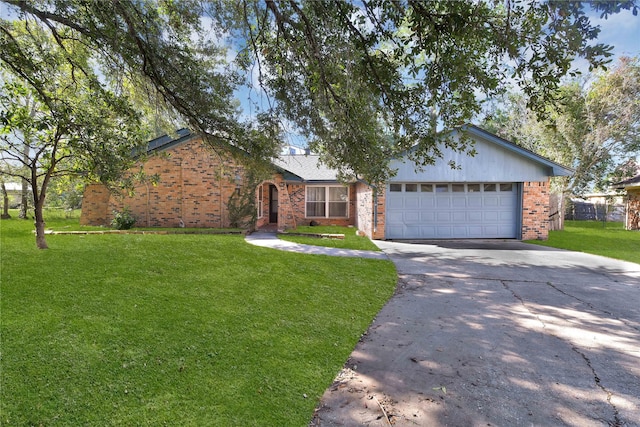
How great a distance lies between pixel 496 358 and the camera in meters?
3.67

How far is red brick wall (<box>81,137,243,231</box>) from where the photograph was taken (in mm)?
14484

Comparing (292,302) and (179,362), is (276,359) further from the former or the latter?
(292,302)

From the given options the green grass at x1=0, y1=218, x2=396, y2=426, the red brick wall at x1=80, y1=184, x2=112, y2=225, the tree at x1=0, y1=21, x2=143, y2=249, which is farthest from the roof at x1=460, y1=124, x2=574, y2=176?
the red brick wall at x1=80, y1=184, x2=112, y2=225

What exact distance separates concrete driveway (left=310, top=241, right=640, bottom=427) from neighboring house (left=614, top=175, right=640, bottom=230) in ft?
58.4

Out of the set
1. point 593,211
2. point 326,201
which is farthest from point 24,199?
point 593,211

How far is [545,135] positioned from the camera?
20.2 meters

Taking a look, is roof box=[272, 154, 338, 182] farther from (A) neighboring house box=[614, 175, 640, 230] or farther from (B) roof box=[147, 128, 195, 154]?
(A) neighboring house box=[614, 175, 640, 230]

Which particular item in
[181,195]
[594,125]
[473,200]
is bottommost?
[473,200]

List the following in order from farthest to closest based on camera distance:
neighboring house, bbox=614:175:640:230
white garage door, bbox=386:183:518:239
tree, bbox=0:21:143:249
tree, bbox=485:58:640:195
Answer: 1. neighboring house, bbox=614:175:640:230
2. tree, bbox=485:58:640:195
3. white garage door, bbox=386:183:518:239
4. tree, bbox=0:21:143:249

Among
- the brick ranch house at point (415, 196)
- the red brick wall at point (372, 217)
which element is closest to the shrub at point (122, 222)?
the brick ranch house at point (415, 196)

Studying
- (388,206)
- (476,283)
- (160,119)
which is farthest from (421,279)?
(160,119)

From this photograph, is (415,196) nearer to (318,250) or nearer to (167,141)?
(318,250)

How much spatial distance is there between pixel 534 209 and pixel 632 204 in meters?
13.1

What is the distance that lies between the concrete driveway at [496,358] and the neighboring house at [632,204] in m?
17.8
